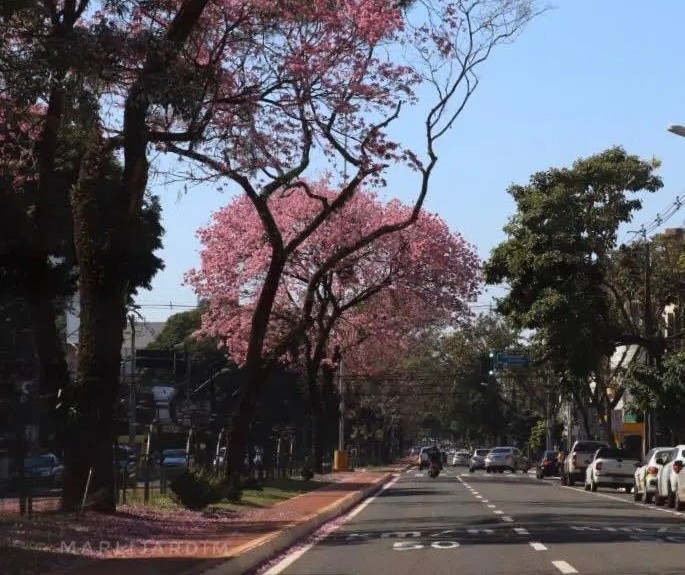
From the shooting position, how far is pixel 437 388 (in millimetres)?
98000

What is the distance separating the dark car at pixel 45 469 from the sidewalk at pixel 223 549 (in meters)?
16.9

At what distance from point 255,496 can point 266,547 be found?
519 inches

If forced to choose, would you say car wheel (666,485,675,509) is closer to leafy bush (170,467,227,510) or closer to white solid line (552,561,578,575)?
leafy bush (170,467,227,510)

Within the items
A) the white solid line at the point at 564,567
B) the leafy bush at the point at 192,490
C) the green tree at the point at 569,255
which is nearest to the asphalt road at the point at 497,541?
the white solid line at the point at 564,567

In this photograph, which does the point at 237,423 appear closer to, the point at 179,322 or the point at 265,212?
the point at 265,212

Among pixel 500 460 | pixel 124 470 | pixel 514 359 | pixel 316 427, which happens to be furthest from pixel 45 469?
pixel 500 460

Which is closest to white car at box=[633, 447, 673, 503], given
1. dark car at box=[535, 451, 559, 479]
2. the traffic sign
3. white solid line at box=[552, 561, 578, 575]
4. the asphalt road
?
the asphalt road

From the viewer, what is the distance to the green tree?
1607 inches

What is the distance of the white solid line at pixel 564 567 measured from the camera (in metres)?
14.8

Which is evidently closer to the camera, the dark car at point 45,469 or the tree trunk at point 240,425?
the tree trunk at point 240,425

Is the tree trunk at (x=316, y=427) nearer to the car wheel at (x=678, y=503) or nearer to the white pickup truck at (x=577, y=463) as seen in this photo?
the white pickup truck at (x=577, y=463)

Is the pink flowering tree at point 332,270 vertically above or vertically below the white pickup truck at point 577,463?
above

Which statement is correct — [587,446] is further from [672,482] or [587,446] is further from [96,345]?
[96,345]

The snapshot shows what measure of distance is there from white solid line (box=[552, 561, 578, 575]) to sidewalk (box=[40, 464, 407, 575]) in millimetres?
3879
